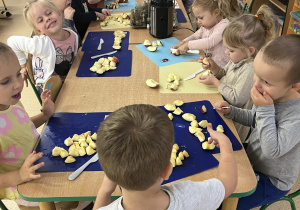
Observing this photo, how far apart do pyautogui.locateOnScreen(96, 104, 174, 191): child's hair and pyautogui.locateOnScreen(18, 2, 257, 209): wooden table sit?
284 millimetres

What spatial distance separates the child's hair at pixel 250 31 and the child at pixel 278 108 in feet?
1.37

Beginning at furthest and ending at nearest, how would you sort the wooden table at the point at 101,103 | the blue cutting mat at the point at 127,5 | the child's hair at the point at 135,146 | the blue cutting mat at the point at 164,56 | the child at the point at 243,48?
the blue cutting mat at the point at 127,5 → the blue cutting mat at the point at 164,56 → the child at the point at 243,48 → the wooden table at the point at 101,103 → the child's hair at the point at 135,146

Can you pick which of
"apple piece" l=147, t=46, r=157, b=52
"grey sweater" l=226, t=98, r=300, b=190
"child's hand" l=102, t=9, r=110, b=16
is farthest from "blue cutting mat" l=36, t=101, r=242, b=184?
"child's hand" l=102, t=9, r=110, b=16

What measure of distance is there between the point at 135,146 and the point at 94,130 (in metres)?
0.57

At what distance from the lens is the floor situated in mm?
1731

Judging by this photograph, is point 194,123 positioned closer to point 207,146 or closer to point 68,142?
point 207,146

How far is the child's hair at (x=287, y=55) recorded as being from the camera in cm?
91

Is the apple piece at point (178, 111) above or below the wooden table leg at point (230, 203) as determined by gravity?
above

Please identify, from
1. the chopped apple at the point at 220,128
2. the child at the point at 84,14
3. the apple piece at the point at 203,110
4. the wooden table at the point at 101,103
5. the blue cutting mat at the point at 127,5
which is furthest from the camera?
the blue cutting mat at the point at 127,5

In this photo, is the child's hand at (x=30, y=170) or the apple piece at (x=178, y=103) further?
the apple piece at (x=178, y=103)

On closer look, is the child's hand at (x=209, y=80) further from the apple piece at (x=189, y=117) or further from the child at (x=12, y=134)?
the child at (x=12, y=134)

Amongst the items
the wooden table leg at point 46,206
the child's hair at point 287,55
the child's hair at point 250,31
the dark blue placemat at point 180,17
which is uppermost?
the child's hair at point 287,55

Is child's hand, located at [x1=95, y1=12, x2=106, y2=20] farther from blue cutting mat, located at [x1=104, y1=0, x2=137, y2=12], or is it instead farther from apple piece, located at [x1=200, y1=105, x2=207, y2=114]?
apple piece, located at [x1=200, y1=105, x2=207, y2=114]

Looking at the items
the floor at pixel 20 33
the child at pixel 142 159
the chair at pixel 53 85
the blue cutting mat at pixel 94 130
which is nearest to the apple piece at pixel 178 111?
the blue cutting mat at pixel 94 130
